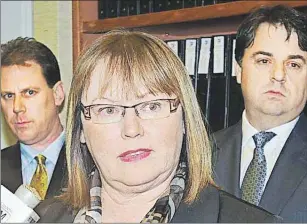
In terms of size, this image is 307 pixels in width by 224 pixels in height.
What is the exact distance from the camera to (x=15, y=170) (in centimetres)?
207

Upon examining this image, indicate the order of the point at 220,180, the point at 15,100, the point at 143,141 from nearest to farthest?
the point at 143,141
the point at 220,180
the point at 15,100

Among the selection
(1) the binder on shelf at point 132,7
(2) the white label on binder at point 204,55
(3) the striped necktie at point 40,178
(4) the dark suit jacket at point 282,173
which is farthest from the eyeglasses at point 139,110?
(1) the binder on shelf at point 132,7

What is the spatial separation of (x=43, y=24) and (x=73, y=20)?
23cm

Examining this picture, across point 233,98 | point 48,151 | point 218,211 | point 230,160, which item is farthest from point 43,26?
point 218,211

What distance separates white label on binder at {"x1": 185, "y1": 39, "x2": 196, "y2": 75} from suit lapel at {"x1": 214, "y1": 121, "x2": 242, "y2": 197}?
29 cm

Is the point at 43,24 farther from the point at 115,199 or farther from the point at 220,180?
the point at 115,199

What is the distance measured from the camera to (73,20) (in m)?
2.22

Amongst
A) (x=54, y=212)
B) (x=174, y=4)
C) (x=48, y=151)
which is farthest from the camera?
(x=48, y=151)

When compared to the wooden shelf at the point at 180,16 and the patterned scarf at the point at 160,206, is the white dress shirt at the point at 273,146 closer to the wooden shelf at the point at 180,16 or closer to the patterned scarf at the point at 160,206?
the wooden shelf at the point at 180,16

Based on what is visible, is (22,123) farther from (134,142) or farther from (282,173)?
(134,142)

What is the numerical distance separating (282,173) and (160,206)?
1.58 feet

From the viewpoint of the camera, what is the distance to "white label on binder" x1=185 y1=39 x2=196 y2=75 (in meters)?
1.91

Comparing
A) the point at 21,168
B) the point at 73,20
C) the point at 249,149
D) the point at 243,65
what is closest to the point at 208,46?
the point at 243,65

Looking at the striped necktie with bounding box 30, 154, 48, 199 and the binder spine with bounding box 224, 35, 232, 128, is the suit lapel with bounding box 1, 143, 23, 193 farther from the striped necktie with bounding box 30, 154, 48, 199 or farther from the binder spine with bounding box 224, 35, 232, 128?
the binder spine with bounding box 224, 35, 232, 128
